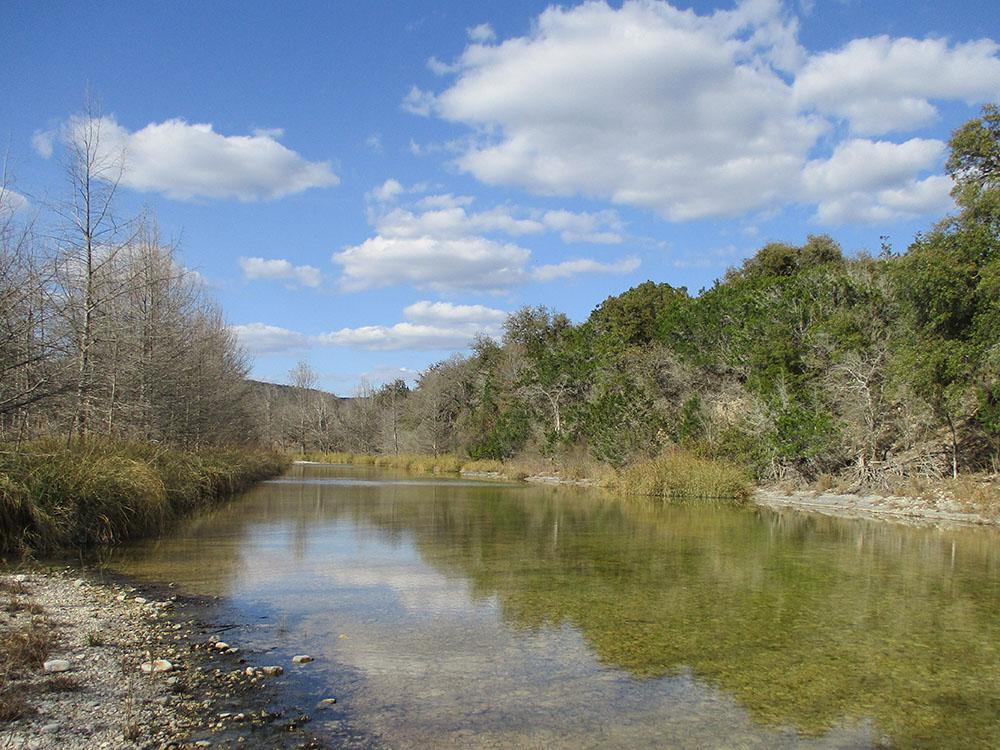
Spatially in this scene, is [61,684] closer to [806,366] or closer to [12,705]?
[12,705]

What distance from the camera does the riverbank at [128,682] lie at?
433 centimetres

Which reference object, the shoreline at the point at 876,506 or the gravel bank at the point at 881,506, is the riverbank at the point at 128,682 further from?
the gravel bank at the point at 881,506

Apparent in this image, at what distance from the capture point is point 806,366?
83.6ft

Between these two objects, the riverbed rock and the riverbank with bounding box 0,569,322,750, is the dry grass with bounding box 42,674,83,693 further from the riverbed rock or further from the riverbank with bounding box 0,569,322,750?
the riverbed rock

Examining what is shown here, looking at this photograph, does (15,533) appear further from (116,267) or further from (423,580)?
(116,267)

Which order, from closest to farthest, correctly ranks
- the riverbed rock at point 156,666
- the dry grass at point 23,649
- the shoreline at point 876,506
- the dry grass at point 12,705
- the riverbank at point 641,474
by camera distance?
1. the dry grass at point 12,705
2. the dry grass at point 23,649
3. the riverbed rock at point 156,666
4. the shoreline at point 876,506
5. the riverbank at point 641,474

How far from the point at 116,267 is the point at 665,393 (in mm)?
22449

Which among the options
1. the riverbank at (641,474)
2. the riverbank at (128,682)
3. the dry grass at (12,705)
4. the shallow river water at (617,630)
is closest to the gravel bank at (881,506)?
the riverbank at (641,474)

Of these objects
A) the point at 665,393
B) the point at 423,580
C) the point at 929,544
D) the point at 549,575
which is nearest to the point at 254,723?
the point at 423,580

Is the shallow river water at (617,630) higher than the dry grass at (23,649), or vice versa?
the dry grass at (23,649)

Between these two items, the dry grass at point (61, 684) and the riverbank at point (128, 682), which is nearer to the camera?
the riverbank at point (128, 682)

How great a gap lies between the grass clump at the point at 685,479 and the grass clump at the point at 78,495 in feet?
52.3

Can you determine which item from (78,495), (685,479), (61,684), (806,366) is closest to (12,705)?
(61,684)

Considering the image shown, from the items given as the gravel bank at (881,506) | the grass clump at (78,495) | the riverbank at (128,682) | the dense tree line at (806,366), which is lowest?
the gravel bank at (881,506)
